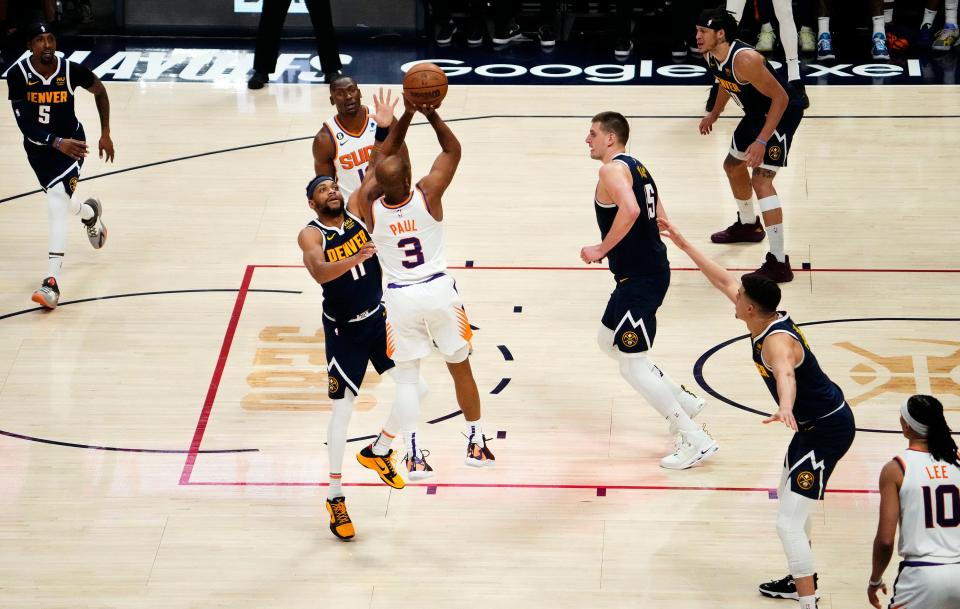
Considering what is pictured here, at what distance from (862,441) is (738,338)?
140 cm

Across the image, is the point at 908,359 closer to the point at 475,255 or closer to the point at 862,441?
the point at 862,441

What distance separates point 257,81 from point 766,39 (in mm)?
5213

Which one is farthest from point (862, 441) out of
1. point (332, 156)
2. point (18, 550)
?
point (18, 550)

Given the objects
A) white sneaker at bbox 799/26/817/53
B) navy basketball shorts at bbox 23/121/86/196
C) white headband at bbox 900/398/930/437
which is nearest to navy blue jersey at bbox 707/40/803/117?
white headband at bbox 900/398/930/437

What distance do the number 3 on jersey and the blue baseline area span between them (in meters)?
6.61

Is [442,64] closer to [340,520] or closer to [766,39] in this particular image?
[766,39]

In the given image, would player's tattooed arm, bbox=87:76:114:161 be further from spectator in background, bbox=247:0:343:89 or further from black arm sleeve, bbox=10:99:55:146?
spectator in background, bbox=247:0:343:89

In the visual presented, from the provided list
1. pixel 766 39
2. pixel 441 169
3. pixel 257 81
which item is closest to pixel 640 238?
pixel 441 169

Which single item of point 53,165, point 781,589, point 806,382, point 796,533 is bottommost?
point 781,589

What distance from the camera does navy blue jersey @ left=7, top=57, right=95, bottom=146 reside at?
937 cm

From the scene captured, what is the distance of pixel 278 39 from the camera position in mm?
13250

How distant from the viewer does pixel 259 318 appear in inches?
364

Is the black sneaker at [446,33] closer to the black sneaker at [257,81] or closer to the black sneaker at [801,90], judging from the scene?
the black sneaker at [257,81]

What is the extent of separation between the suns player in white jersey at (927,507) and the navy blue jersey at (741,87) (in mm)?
4168
